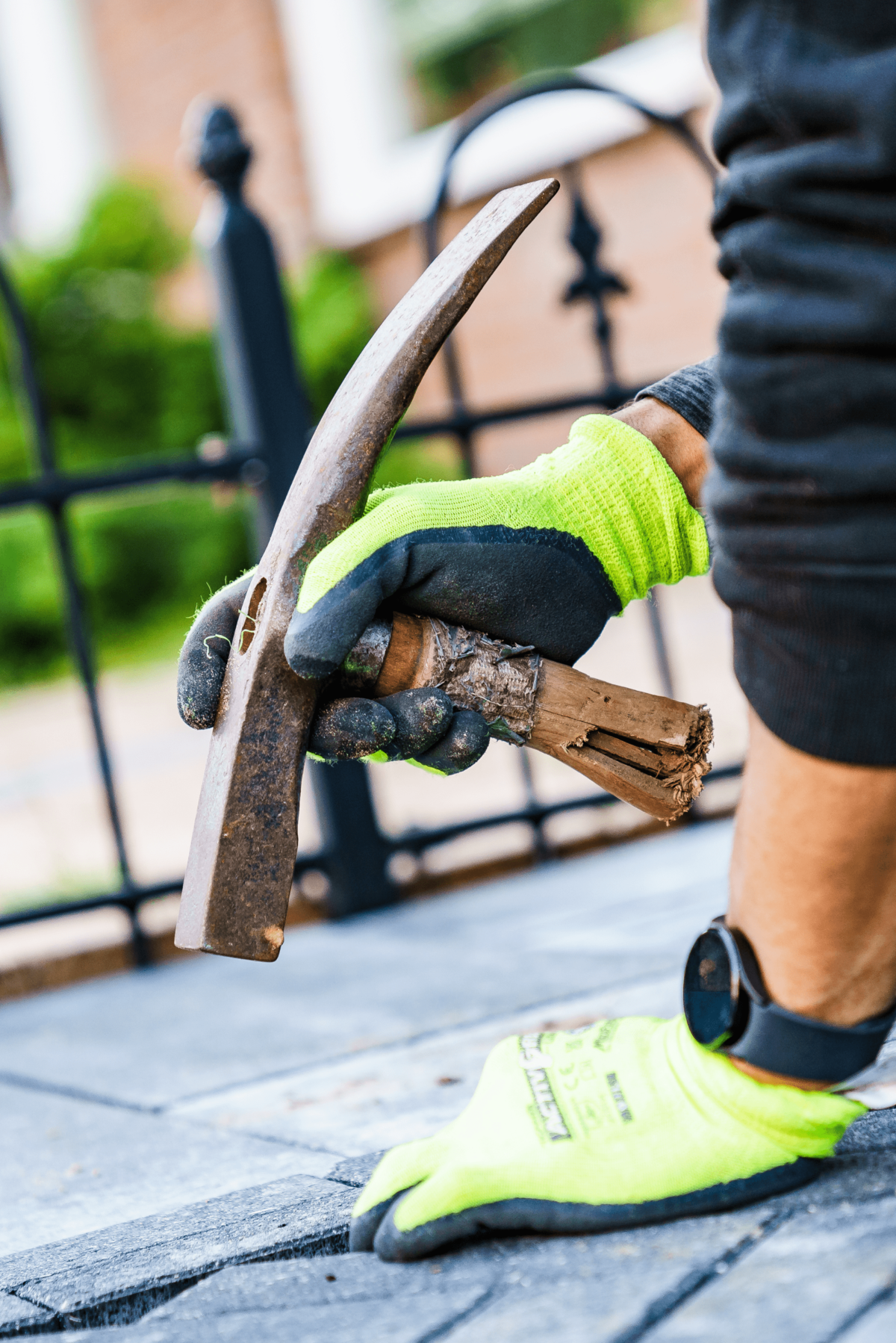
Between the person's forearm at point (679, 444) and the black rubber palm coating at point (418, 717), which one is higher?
the person's forearm at point (679, 444)

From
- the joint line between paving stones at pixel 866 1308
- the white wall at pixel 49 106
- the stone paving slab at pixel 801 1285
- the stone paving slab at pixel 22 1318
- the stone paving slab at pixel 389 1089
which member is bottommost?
the stone paving slab at pixel 389 1089

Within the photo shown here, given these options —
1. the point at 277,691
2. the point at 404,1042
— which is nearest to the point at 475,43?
the point at 404,1042

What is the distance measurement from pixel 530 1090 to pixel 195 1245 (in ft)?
1.30

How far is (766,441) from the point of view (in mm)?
1060

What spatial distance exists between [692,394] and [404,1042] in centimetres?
111

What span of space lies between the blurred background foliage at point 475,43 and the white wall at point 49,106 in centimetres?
273

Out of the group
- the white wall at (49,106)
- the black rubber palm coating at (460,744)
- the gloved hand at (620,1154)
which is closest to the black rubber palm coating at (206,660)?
the black rubber palm coating at (460,744)

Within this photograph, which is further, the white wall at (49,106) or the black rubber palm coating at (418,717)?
the white wall at (49,106)

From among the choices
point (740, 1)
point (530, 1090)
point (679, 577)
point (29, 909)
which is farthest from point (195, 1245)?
point (29, 909)

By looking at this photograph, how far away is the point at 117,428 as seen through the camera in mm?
9344

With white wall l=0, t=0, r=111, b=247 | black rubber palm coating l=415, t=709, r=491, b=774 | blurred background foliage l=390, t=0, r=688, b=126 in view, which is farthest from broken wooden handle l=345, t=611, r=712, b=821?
white wall l=0, t=0, r=111, b=247

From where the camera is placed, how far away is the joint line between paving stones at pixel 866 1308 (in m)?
0.91

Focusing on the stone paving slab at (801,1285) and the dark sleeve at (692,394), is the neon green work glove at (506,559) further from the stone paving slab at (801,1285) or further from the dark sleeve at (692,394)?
the stone paving slab at (801,1285)

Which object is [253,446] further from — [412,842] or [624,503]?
[624,503]
